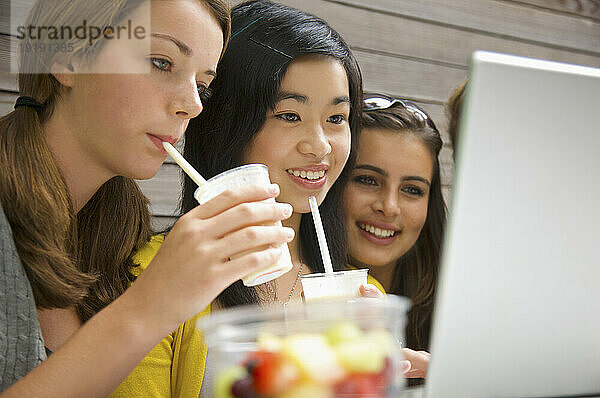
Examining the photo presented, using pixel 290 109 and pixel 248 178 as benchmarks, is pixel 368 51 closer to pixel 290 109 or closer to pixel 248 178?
pixel 290 109

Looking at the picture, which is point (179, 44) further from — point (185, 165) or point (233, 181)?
point (233, 181)

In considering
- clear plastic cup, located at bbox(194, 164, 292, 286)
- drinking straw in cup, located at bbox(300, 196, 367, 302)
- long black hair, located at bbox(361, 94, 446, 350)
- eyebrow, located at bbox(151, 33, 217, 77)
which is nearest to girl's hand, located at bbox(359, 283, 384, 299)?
drinking straw in cup, located at bbox(300, 196, 367, 302)

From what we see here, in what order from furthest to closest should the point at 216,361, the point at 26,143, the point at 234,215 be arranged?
the point at 26,143 < the point at 234,215 < the point at 216,361

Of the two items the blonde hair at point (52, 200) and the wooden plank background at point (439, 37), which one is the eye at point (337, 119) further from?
the wooden plank background at point (439, 37)

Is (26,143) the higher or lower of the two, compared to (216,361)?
higher

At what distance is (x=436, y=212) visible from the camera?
193 centimetres

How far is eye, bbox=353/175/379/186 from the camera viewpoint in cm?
181

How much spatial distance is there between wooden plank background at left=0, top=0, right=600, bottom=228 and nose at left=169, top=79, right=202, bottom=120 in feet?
1.95

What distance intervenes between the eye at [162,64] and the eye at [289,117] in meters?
0.36

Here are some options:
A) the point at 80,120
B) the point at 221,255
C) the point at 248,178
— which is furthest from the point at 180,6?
the point at 221,255

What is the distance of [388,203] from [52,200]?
0.93 meters

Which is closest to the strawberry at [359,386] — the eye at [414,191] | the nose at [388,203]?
the nose at [388,203]

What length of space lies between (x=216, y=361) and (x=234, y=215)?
31 cm

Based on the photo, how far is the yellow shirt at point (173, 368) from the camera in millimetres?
1305
